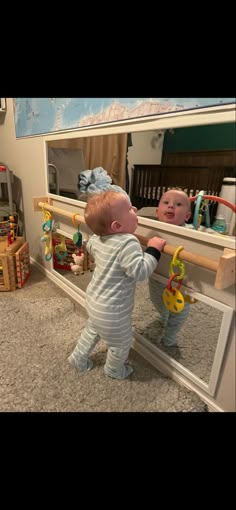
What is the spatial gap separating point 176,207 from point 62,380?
75 centimetres

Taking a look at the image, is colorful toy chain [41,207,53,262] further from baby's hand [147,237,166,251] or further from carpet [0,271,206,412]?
baby's hand [147,237,166,251]

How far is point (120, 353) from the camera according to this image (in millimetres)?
957

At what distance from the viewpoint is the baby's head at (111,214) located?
81 centimetres

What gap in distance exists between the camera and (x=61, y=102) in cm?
128

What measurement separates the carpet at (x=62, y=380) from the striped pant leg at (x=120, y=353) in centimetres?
3

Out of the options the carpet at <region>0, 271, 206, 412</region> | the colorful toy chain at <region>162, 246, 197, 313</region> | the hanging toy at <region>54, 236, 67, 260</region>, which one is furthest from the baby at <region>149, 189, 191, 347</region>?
the hanging toy at <region>54, 236, 67, 260</region>

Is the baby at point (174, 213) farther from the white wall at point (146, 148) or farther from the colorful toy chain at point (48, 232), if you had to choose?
the colorful toy chain at point (48, 232)

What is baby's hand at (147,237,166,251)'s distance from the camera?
87 cm

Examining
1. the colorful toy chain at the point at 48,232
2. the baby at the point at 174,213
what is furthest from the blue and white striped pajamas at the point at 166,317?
the colorful toy chain at the point at 48,232

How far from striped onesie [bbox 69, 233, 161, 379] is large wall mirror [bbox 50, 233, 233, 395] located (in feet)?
0.56
